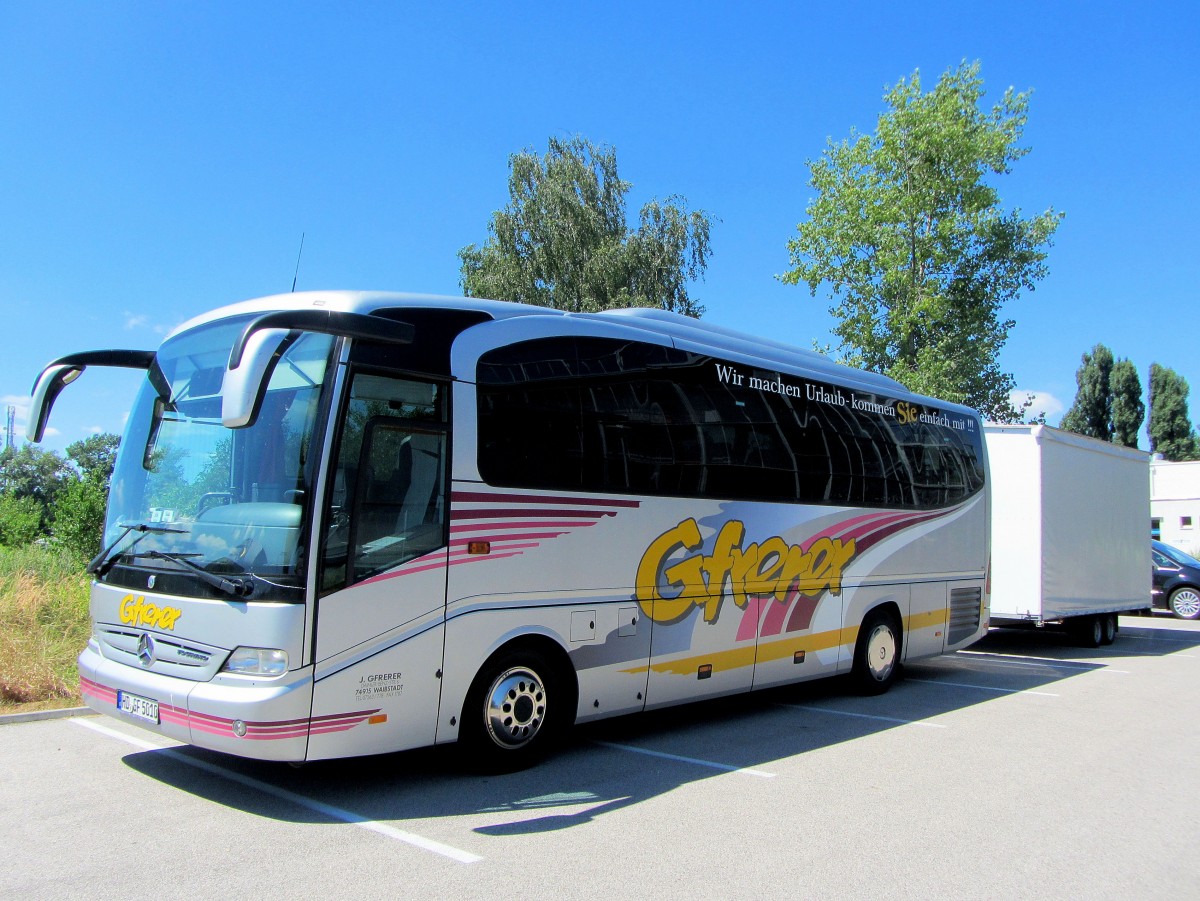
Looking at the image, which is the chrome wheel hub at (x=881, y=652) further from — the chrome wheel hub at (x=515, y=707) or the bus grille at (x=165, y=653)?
the bus grille at (x=165, y=653)

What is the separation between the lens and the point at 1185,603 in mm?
22500

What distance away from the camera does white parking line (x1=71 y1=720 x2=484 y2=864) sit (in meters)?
5.14

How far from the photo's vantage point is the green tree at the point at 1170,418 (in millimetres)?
61750

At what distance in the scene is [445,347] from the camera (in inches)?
251

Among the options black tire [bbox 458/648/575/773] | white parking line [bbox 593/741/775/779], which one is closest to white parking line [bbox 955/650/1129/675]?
white parking line [bbox 593/741/775/779]

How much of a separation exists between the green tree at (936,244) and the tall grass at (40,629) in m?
23.1

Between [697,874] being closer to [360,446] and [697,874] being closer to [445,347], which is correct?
[360,446]

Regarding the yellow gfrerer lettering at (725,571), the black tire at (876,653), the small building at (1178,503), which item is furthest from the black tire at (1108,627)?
the small building at (1178,503)

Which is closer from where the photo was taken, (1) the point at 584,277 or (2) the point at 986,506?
(2) the point at 986,506

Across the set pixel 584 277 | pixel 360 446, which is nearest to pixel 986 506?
pixel 360 446

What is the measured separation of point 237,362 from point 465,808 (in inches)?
123

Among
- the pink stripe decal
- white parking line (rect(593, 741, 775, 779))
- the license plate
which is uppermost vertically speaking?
the pink stripe decal

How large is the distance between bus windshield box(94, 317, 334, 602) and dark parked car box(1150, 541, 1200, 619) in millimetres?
22885

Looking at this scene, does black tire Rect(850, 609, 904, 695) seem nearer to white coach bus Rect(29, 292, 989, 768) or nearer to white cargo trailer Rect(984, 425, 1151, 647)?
white coach bus Rect(29, 292, 989, 768)
